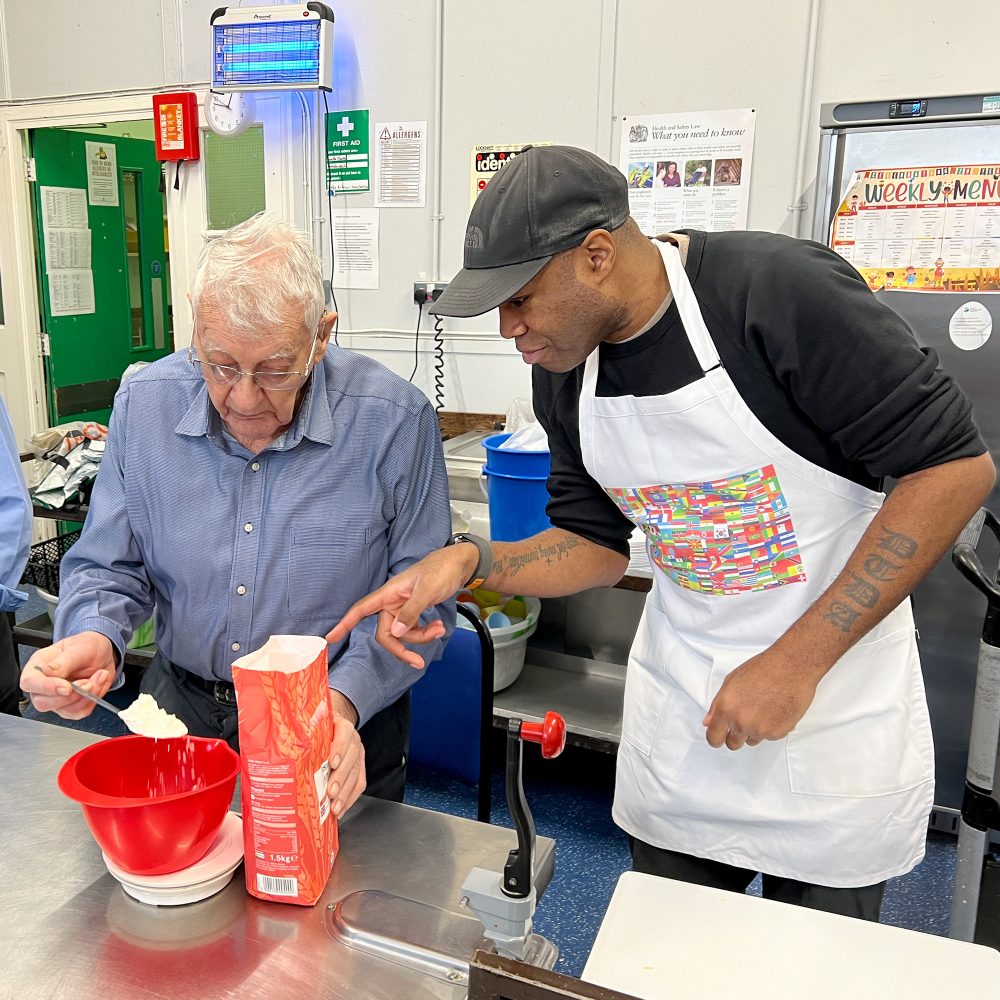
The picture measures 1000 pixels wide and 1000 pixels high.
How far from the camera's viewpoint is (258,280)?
1.33 meters

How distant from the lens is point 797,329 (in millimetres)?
1211

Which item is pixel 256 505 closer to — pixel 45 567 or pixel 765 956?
pixel 765 956

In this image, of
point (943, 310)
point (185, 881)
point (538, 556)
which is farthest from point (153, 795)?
point (943, 310)

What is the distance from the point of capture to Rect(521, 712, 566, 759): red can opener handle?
3.15 feet

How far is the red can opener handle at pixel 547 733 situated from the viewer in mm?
959

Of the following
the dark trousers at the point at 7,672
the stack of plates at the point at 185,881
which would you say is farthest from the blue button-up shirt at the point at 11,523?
the stack of plates at the point at 185,881

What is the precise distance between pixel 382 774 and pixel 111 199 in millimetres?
4541

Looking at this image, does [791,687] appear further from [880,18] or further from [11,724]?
[880,18]

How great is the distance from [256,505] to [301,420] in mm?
153

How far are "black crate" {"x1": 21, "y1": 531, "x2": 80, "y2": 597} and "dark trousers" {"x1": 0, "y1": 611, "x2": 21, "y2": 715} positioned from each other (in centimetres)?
115

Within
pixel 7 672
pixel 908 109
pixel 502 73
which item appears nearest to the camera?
pixel 7 672

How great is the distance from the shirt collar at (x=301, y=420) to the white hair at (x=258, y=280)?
0.14 meters

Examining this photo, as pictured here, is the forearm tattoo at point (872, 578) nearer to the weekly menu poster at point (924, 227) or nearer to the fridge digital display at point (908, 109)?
the weekly menu poster at point (924, 227)

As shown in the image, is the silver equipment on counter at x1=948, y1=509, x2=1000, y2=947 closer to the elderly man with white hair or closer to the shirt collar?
the elderly man with white hair
